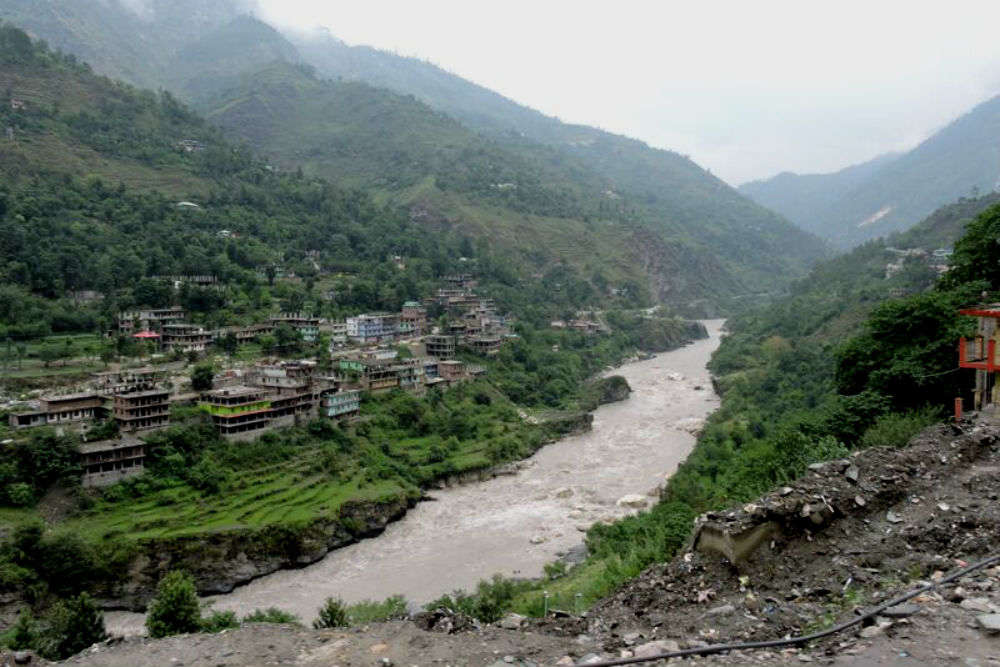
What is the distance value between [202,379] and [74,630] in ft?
38.9

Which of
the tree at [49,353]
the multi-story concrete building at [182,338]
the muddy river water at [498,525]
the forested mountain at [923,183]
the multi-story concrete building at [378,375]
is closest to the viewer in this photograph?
the muddy river water at [498,525]

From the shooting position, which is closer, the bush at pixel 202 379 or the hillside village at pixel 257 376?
the hillside village at pixel 257 376

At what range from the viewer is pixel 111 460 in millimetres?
18172

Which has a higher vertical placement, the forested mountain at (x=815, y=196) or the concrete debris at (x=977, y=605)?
the forested mountain at (x=815, y=196)

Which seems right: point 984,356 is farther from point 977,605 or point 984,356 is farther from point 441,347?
point 441,347

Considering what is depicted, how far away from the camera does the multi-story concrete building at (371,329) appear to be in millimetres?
35188

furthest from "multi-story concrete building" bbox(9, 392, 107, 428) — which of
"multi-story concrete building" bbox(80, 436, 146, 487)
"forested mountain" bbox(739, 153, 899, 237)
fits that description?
"forested mountain" bbox(739, 153, 899, 237)

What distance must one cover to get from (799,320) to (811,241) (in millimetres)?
70595

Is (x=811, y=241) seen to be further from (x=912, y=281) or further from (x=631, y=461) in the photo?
(x=631, y=461)

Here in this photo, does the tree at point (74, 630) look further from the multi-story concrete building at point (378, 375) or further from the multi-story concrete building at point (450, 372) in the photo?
the multi-story concrete building at point (450, 372)

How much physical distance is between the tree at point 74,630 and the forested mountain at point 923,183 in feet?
379

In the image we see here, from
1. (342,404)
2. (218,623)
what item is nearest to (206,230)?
(342,404)

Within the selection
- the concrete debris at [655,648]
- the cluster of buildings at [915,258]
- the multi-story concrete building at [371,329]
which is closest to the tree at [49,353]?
the multi-story concrete building at [371,329]

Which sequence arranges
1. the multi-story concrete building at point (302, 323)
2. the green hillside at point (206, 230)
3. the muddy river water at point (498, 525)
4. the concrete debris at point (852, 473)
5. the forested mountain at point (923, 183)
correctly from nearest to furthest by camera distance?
the concrete debris at point (852, 473)
the muddy river water at point (498, 525)
the green hillside at point (206, 230)
the multi-story concrete building at point (302, 323)
the forested mountain at point (923, 183)
